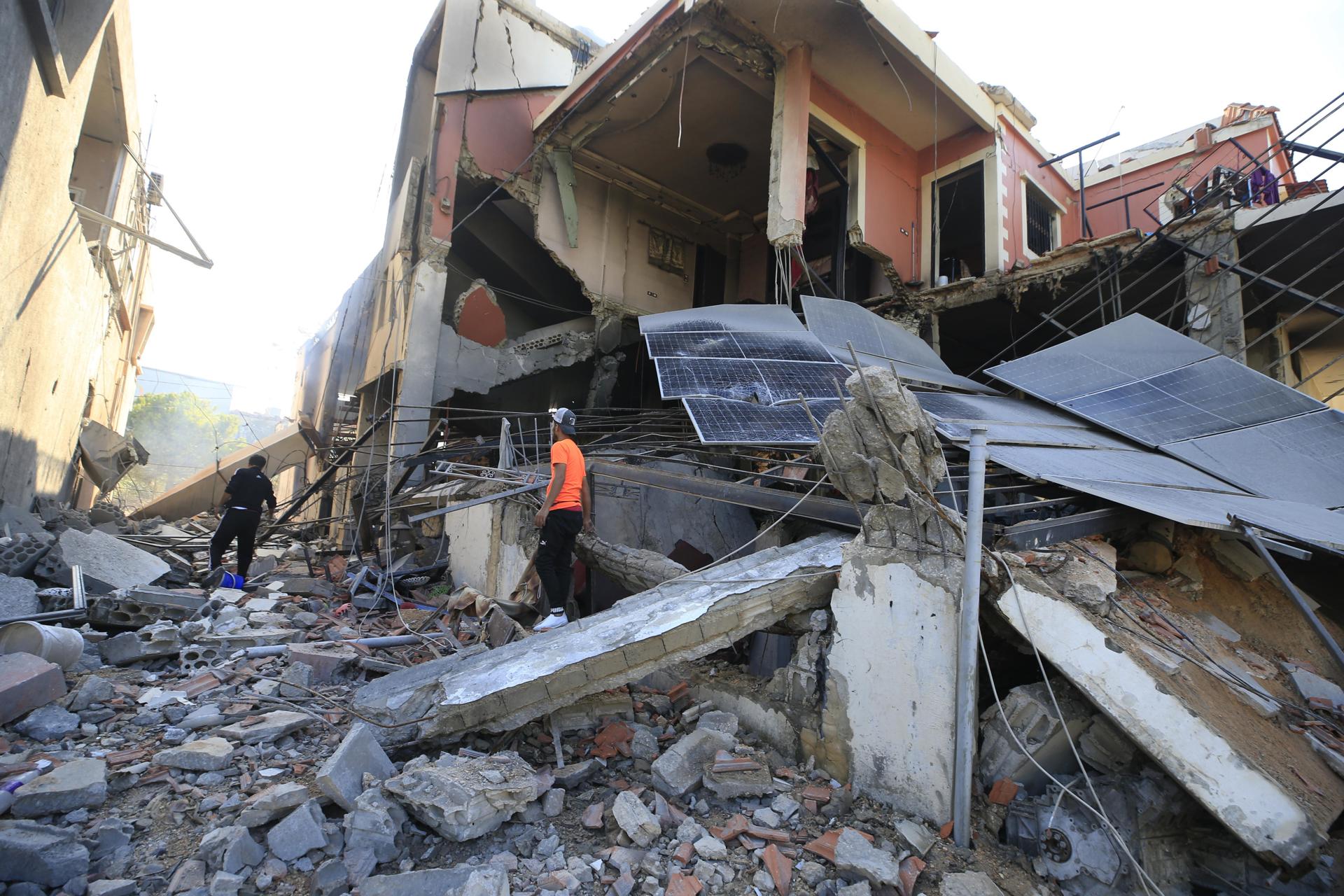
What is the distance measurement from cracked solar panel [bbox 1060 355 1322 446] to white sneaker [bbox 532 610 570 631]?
17.1 ft

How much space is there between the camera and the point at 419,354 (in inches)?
429

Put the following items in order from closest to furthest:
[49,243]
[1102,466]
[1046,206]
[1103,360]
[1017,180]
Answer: [1102,466] < [49,243] < [1103,360] < [1017,180] < [1046,206]

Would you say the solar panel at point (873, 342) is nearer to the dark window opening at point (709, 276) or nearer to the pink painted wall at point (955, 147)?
the pink painted wall at point (955, 147)

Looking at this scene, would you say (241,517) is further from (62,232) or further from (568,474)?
(568,474)

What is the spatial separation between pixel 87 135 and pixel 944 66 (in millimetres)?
13538

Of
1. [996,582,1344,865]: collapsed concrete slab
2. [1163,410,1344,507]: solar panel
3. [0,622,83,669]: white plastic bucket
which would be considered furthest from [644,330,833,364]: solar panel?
[0,622,83,669]: white plastic bucket

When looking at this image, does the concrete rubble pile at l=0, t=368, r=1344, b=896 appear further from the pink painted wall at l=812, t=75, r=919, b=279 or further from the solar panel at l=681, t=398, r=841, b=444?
the pink painted wall at l=812, t=75, r=919, b=279

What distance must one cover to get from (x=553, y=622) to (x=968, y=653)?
115 inches

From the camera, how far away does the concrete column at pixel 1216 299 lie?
7.93 m

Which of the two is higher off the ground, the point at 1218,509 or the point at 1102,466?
the point at 1102,466

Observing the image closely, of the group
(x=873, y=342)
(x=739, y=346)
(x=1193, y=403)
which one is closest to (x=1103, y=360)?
(x=1193, y=403)

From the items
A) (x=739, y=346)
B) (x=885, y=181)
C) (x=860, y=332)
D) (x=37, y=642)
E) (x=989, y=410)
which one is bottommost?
(x=37, y=642)

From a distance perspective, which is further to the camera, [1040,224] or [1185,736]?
[1040,224]

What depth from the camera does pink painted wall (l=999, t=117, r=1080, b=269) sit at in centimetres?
1096
